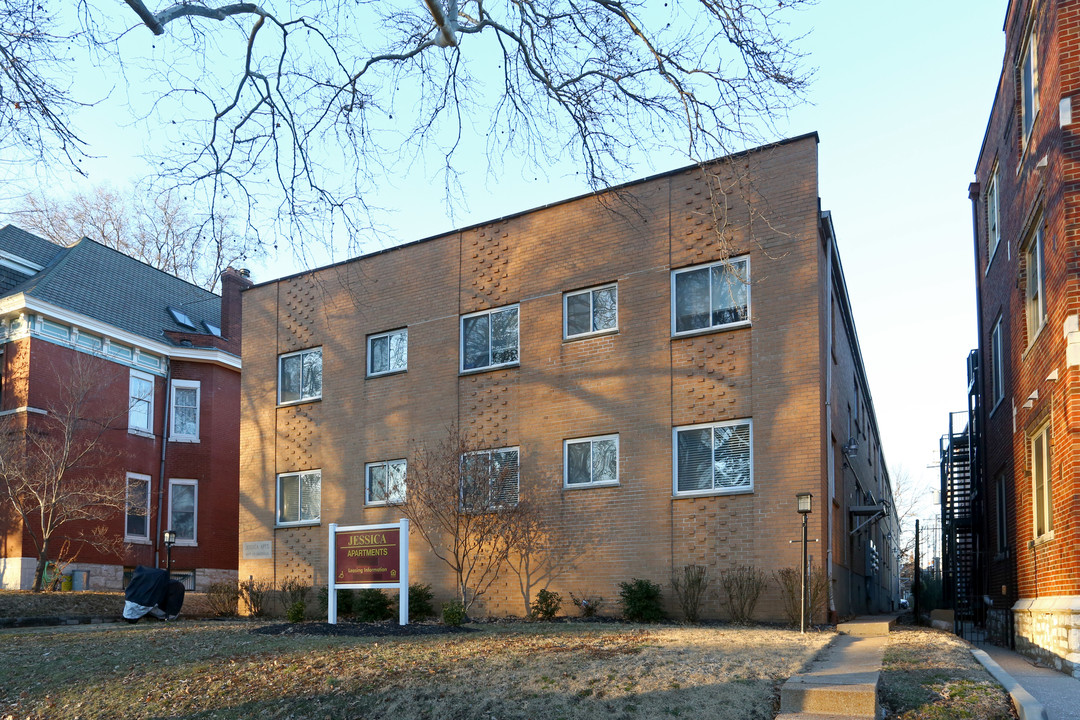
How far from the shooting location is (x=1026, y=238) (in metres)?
14.6

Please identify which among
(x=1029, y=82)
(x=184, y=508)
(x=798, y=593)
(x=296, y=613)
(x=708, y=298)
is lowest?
(x=296, y=613)

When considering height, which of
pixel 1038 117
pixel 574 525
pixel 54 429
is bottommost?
pixel 574 525

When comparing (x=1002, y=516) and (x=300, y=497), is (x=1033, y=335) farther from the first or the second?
(x=300, y=497)

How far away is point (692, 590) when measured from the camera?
614 inches

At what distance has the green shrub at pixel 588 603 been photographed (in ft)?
54.3

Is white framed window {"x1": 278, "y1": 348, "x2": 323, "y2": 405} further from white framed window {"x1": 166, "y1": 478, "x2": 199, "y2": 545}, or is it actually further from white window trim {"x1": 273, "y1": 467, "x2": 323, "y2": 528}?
white framed window {"x1": 166, "y1": 478, "x2": 199, "y2": 545}

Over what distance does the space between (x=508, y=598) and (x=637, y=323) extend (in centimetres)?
586

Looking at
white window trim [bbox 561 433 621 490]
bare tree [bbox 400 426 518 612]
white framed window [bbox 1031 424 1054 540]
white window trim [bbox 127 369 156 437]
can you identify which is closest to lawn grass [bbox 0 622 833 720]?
white framed window [bbox 1031 424 1054 540]

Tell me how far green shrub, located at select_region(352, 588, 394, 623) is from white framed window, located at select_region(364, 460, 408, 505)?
1.93 m

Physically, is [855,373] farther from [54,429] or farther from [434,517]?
[54,429]

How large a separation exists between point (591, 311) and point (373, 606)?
24.3ft

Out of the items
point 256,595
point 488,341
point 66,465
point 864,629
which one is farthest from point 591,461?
point 66,465

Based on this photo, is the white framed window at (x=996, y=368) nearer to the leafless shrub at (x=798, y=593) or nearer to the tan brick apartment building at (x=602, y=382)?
the tan brick apartment building at (x=602, y=382)

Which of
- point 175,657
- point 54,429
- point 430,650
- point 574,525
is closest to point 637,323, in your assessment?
point 574,525
